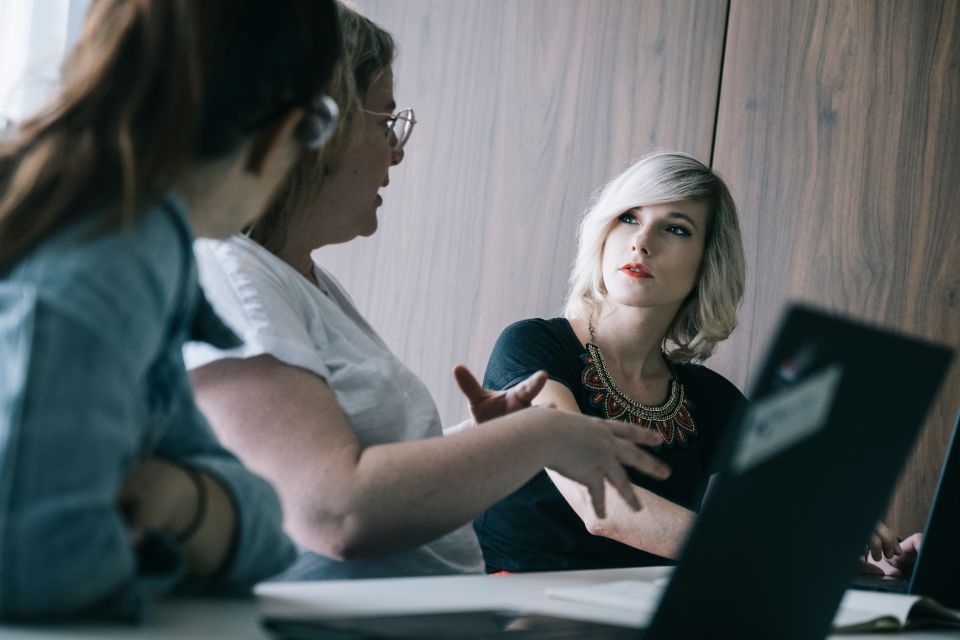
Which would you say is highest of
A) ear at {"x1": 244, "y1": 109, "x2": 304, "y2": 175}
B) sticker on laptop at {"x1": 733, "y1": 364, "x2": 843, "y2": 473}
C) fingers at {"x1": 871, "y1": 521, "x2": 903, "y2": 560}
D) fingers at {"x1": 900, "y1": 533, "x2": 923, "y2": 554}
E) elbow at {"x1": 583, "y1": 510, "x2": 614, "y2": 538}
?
ear at {"x1": 244, "y1": 109, "x2": 304, "y2": 175}

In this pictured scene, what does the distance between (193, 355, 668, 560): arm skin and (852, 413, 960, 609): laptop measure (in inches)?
→ 12.7

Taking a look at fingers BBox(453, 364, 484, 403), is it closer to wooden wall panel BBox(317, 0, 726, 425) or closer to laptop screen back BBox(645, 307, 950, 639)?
laptop screen back BBox(645, 307, 950, 639)

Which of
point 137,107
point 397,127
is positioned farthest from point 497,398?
point 137,107

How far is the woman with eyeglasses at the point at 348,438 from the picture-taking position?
1013mm

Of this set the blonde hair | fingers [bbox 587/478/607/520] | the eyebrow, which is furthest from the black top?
fingers [bbox 587/478/607/520]

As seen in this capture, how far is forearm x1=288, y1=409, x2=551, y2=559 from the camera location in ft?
3.31

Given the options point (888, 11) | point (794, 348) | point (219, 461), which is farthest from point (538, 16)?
point (794, 348)

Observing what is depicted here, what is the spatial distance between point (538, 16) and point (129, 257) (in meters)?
2.15

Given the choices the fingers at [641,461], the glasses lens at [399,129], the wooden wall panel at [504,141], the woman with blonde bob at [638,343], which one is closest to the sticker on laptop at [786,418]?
the fingers at [641,461]

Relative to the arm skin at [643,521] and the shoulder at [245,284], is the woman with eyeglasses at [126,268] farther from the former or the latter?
the arm skin at [643,521]

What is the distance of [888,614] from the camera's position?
3.03ft

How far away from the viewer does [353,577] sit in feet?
3.70

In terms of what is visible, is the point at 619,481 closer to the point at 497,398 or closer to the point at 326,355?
the point at 497,398

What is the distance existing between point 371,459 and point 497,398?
25 cm
